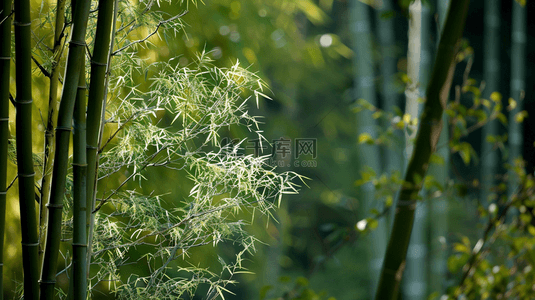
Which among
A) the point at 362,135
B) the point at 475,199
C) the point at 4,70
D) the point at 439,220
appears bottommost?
the point at 439,220

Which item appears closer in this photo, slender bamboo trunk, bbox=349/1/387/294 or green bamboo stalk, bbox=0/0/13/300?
green bamboo stalk, bbox=0/0/13/300

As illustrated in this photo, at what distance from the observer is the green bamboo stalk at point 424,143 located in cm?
81

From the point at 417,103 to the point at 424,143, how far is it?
55cm

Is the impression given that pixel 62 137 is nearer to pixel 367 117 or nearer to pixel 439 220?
pixel 367 117

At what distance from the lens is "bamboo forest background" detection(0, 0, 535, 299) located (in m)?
0.99

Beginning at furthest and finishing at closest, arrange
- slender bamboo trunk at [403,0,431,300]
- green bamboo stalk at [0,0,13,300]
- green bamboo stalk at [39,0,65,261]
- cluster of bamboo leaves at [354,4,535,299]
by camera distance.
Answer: slender bamboo trunk at [403,0,431,300] → cluster of bamboo leaves at [354,4,535,299] → green bamboo stalk at [39,0,65,261] → green bamboo stalk at [0,0,13,300]

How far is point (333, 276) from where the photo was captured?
3816mm

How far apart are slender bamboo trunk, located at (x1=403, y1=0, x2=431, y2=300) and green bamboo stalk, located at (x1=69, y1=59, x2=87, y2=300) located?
3.18ft

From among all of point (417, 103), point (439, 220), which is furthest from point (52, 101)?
point (439, 220)

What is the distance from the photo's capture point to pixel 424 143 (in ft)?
2.67

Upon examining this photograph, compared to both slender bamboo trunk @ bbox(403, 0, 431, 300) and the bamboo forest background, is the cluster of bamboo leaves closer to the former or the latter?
the bamboo forest background

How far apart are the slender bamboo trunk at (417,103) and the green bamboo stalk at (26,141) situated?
1.05 metres

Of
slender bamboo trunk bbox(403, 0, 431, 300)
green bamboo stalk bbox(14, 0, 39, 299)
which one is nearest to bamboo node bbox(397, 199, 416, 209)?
slender bamboo trunk bbox(403, 0, 431, 300)

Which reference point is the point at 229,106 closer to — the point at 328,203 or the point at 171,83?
the point at 171,83
